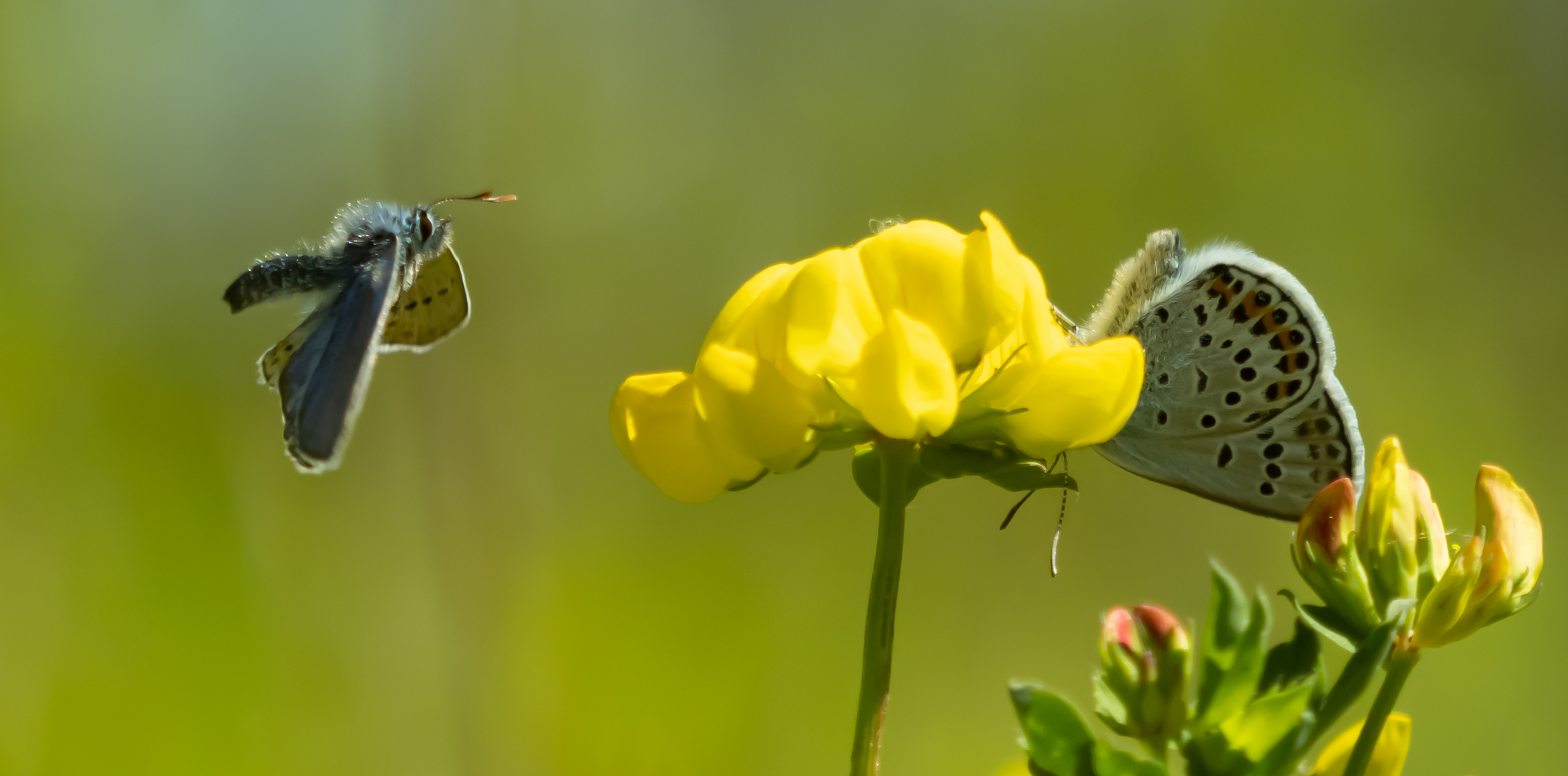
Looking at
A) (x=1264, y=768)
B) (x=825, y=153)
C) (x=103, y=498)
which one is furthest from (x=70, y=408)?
(x=1264, y=768)

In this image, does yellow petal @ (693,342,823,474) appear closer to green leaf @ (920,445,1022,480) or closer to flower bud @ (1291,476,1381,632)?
green leaf @ (920,445,1022,480)

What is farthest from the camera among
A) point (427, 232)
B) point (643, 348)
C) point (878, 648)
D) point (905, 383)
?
point (643, 348)

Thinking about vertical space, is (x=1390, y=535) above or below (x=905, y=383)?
below

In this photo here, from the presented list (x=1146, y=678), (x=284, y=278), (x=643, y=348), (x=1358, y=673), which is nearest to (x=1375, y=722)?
(x=1358, y=673)

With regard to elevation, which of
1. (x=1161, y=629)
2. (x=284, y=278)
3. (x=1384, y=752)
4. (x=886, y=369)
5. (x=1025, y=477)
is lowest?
(x=1384, y=752)

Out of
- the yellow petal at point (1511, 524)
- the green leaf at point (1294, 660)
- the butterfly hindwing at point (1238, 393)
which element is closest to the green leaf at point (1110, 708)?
the green leaf at point (1294, 660)

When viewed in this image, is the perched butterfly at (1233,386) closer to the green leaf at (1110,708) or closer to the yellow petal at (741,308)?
the green leaf at (1110,708)

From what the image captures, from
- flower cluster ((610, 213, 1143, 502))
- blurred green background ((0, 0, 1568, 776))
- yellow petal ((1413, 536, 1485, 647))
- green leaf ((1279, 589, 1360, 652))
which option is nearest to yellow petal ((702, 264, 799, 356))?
flower cluster ((610, 213, 1143, 502))

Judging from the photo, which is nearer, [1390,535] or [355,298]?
[1390,535]

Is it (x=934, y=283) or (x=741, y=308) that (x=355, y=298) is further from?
(x=934, y=283)
